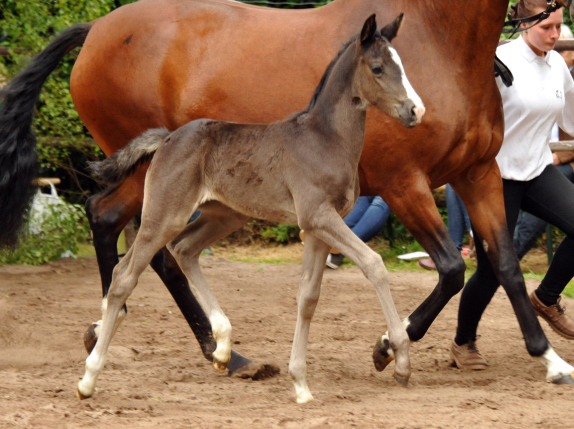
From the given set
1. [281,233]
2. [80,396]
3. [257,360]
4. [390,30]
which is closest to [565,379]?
[257,360]

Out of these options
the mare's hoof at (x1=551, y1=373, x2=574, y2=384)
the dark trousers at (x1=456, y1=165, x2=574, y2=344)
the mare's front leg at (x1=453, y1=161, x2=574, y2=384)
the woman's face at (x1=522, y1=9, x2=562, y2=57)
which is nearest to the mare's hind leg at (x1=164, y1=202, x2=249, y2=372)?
the mare's front leg at (x1=453, y1=161, x2=574, y2=384)

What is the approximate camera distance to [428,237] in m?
4.00

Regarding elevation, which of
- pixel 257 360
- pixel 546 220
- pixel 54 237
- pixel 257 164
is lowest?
pixel 54 237

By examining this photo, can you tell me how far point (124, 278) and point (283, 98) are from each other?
1.31 metres

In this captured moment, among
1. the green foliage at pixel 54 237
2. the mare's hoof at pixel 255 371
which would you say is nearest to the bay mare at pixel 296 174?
the mare's hoof at pixel 255 371

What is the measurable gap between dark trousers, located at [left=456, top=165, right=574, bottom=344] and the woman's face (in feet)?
2.23

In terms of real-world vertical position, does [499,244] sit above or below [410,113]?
below

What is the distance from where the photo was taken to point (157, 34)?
4.58m

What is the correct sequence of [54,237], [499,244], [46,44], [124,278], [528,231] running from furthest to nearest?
[54,237] < [46,44] < [528,231] < [499,244] < [124,278]

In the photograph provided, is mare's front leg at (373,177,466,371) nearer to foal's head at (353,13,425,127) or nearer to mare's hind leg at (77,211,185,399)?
foal's head at (353,13,425,127)

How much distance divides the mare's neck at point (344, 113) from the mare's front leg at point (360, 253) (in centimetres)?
35

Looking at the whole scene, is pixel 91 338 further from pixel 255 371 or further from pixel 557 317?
pixel 557 317

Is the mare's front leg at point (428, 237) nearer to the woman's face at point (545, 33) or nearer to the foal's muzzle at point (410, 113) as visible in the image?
the foal's muzzle at point (410, 113)

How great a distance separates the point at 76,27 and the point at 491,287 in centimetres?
311
